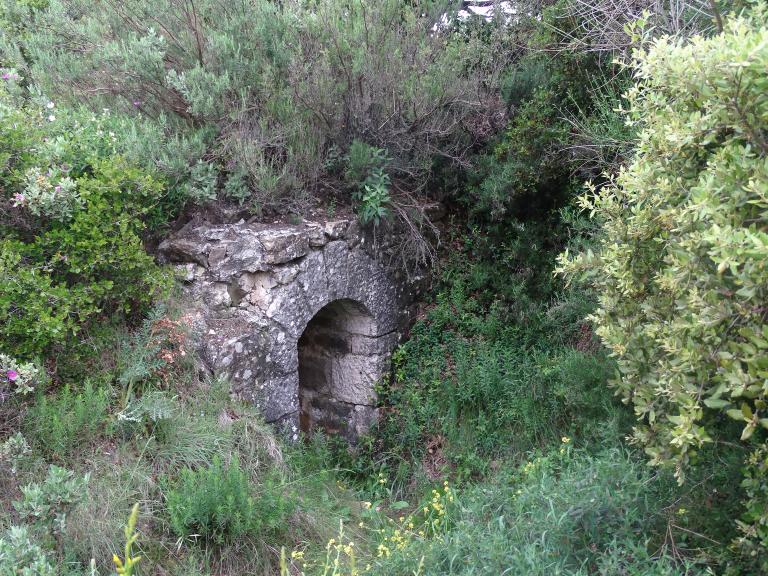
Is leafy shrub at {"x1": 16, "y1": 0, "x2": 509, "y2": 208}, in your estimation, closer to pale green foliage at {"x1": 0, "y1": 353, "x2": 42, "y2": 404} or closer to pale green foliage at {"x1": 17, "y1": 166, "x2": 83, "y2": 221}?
pale green foliage at {"x1": 17, "y1": 166, "x2": 83, "y2": 221}

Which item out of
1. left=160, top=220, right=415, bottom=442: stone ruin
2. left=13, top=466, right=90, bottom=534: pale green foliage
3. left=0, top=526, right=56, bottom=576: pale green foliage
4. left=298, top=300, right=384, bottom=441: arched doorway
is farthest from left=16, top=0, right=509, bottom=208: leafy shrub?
left=0, top=526, right=56, bottom=576: pale green foliage

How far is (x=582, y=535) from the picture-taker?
2.96m

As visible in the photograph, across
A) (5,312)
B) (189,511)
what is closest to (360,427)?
(189,511)

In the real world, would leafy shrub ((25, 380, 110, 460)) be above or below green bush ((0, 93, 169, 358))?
below

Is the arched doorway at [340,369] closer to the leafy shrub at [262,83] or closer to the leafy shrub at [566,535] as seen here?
the leafy shrub at [262,83]

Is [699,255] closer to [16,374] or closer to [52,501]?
[52,501]

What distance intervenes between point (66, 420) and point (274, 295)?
5.69 ft

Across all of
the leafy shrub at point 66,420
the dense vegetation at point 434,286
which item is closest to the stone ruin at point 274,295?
the dense vegetation at point 434,286

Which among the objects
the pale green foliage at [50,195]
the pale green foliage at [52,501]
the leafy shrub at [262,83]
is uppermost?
the leafy shrub at [262,83]

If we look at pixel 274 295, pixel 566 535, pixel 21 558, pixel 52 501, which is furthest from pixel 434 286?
pixel 21 558

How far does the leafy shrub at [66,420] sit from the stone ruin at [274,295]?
92 centimetres

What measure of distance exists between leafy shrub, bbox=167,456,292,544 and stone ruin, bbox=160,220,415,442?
107 cm

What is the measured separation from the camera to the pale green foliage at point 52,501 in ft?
9.89

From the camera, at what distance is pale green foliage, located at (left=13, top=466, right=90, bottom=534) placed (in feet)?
9.89
